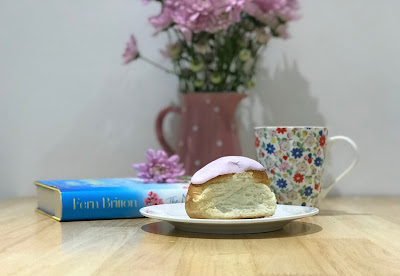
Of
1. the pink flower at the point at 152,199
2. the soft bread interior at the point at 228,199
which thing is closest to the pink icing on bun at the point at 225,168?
the soft bread interior at the point at 228,199

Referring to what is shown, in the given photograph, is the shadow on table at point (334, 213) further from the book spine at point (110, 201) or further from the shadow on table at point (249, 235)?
the book spine at point (110, 201)

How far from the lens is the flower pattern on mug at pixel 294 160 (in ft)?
3.10

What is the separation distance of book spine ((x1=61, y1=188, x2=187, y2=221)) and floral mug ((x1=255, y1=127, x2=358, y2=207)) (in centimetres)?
17

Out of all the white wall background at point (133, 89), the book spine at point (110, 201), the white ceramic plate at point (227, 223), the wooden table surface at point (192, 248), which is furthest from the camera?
the white wall background at point (133, 89)

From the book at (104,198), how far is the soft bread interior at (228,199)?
6.6 inches

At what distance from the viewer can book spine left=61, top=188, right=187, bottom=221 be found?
0.87 meters

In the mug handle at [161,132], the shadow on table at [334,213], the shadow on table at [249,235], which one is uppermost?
the mug handle at [161,132]

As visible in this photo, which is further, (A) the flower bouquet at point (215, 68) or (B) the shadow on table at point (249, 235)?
(A) the flower bouquet at point (215, 68)

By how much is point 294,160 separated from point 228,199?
0.24 metres

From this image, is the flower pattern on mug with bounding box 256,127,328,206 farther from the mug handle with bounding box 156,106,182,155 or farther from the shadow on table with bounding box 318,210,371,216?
the mug handle with bounding box 156,106,182,155

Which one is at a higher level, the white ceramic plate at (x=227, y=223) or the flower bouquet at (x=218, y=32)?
the flower bouquet at (x=218, y=32)

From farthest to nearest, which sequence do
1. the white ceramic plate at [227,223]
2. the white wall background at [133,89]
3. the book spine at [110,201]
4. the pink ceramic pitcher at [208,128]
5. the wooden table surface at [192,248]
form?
the white wall background at [133,89] < the pink ceramic pitcher at [208,128] < the book spine at [110,201] < the white ceramic plate at [227,223] < the wooden table surface at [192,248]

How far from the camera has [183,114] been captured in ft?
3.93

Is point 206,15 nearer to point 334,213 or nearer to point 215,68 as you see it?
point 215,68
